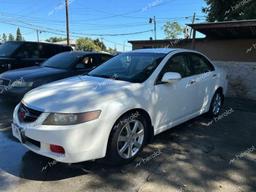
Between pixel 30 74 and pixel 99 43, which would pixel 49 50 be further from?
pixel 99 43

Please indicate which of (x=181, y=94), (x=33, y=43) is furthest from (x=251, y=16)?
(x=181, y=94)

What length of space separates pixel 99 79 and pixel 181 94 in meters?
1.39

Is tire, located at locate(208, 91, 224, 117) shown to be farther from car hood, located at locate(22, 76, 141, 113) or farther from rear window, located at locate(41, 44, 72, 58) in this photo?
rear window, located at locate(41, 44, 72, 58)

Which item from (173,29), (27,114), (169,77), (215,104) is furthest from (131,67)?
(173,29)

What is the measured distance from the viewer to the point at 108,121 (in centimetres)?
364

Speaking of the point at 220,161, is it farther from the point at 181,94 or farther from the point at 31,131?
the point at 31,131

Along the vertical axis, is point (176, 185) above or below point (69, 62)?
below

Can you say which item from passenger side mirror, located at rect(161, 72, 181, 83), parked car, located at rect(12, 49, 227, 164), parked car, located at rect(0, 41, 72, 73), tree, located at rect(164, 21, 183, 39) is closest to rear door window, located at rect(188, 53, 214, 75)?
parked car, located at rect(12, 49, 227, 164)

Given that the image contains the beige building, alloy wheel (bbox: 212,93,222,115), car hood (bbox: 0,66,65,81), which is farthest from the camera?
the beige building

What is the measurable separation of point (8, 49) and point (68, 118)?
7.83 meters

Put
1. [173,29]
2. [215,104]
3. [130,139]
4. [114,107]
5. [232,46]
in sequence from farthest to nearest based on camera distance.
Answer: [173,29], [232,46], [215,104], [130,139], [114,107]

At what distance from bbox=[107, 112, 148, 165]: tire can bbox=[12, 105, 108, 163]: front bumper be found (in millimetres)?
170

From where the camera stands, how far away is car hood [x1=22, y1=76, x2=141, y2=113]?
11.8 feet

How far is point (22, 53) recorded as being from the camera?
33.6 ft
